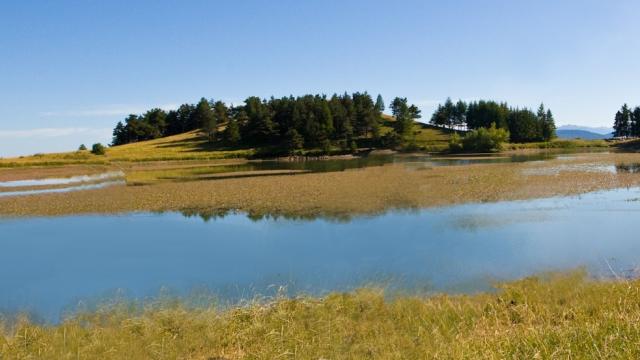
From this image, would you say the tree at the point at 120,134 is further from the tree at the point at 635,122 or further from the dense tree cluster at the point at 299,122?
the tree at the point at 635,122

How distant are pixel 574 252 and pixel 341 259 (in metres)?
9.41

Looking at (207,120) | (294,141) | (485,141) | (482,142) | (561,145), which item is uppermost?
(207,120)

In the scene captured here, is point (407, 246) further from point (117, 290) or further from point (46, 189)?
point (46, 189)

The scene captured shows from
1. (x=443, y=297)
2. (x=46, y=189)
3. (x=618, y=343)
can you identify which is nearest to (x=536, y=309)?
(x=443, y=297)

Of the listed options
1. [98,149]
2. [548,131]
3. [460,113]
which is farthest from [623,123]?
[98,149]

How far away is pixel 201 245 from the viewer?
24703mm

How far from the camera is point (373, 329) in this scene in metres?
10.2

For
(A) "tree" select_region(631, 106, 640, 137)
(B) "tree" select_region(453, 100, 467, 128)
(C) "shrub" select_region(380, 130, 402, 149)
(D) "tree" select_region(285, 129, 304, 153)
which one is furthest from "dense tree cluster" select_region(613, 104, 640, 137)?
(D) "tree" select_region(285, 129, 304, 153)

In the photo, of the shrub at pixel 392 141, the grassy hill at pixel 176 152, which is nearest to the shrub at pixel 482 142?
the grassy hill at pixel 176 152

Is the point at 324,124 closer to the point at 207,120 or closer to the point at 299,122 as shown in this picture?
the point at 299,122

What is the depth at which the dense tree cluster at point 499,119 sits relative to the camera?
14488cm

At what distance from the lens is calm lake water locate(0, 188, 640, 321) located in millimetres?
16750

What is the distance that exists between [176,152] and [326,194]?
90040 millimetres

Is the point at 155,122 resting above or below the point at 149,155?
above
